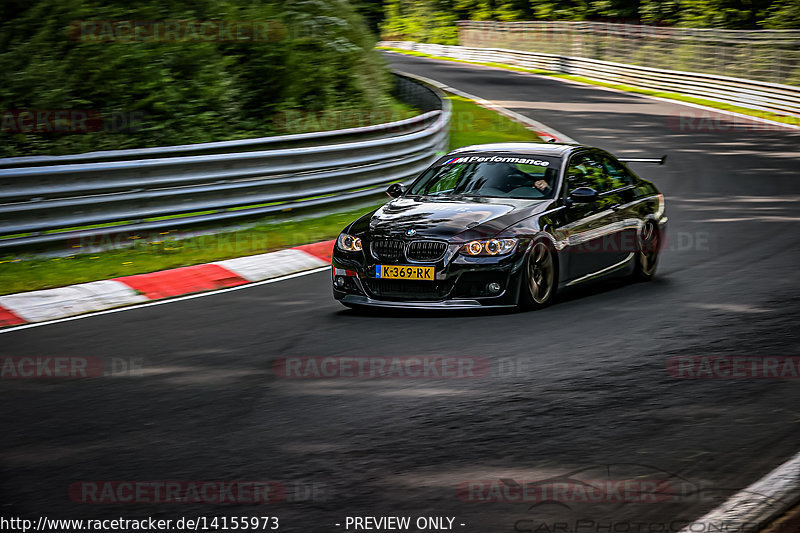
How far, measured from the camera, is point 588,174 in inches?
401

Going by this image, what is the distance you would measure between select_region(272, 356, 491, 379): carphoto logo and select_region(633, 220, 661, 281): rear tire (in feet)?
12.2

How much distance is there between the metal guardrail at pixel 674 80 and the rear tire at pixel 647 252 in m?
21.1

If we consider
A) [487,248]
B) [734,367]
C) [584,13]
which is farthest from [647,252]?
[584,13]

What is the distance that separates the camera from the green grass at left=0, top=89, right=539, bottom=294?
35.4ft

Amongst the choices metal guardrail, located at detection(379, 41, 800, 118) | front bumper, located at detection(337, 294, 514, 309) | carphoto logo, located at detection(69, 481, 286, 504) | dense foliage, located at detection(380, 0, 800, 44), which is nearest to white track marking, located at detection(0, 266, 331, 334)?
front bumper, located at detection(337, 294, 514, 309)

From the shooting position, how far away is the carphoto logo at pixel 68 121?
47.1 ft

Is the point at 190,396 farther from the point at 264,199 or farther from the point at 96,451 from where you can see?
the point at 264,199

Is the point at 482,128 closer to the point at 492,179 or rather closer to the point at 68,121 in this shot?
the point at 68,121

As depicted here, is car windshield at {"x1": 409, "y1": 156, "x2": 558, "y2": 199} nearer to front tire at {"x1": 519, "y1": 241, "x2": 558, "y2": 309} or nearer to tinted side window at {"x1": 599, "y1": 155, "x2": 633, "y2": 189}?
front tire at {"x1": 519, "y1": 241, "x2": 558, "y2": 309}

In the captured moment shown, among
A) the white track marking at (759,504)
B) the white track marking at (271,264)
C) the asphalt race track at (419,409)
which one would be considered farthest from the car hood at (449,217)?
the white track marking at (759,504)

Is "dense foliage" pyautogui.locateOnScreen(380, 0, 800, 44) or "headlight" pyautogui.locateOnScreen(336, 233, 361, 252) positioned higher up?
"headlight" pyautogui.locateOnScreen(336, 233, 361, 252)

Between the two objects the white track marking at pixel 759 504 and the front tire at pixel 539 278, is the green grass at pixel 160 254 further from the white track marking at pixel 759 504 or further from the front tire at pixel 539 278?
the white track marking at pixel 759 504

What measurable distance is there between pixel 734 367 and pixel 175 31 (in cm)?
1225

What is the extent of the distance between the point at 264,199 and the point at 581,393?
26.5 ft
